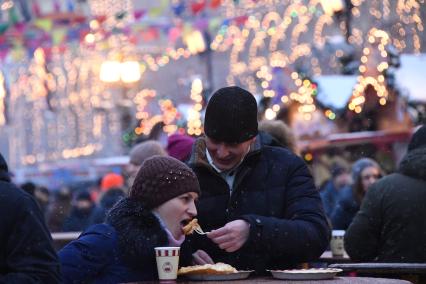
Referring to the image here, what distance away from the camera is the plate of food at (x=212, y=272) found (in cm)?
567

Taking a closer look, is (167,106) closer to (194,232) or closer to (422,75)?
(422,75)

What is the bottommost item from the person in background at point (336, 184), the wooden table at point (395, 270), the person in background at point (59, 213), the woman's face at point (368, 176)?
the person in background at point (59, 213)

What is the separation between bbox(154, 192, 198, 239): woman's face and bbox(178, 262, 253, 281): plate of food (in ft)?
0.58

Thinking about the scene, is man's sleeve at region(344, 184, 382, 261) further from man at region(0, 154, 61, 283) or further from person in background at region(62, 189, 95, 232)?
person in background at region(62, 189, 95, 232)

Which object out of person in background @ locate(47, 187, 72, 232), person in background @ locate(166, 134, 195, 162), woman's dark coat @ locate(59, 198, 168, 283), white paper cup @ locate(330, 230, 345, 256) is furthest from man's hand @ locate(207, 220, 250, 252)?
person in background @ locate(47, 187, 72, 232)

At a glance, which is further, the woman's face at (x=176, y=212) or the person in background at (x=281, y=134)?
the person in background at (x=281, y=134)

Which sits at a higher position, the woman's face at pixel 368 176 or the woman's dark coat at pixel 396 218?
the woman's dark coat at pixel 396 218

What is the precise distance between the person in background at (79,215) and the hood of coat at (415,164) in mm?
8257

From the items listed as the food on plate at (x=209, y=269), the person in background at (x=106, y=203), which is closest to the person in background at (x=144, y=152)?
the person in background at (x=106, y=203)

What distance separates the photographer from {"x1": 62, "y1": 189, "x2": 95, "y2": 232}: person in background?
16.3m

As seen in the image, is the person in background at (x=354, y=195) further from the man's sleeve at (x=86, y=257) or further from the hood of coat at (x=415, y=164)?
the man's sleeve at (x=86, y=257)

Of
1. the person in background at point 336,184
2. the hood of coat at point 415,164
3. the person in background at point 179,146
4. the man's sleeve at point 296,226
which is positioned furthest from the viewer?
the person in background at point 336,184

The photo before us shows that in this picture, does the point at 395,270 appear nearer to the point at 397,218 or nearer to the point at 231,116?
the point at 397,218

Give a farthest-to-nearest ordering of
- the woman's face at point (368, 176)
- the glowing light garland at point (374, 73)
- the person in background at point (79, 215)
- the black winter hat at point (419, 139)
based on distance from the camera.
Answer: the glowing light garland at point (374, 73) < the person in background at point (79, 215) < the woman's face at point (368, 176) < the black winter hat at point (419, 139)
